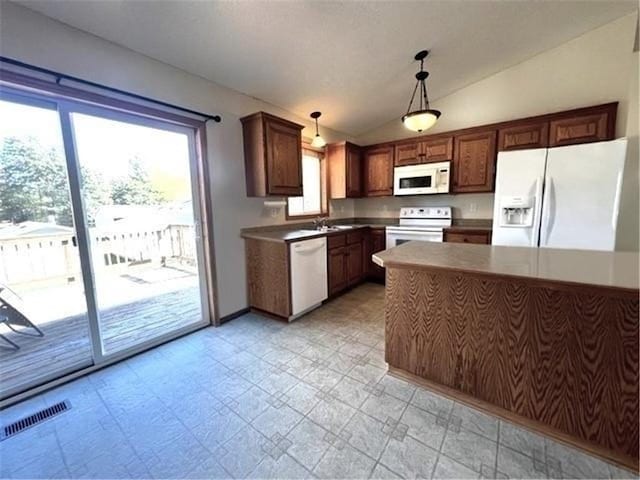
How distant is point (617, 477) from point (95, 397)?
299cm

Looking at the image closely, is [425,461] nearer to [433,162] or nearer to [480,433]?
[480,433]

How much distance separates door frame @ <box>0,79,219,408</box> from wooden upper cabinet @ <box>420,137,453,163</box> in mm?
3001

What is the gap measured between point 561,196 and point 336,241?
2.43 m

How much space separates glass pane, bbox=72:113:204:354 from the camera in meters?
2.14

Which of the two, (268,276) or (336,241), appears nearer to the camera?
(268,276)

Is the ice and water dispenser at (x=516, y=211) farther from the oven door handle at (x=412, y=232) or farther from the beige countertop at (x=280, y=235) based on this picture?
the beige countertop at (x=280, y=235)

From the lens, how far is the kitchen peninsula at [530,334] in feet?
4.21

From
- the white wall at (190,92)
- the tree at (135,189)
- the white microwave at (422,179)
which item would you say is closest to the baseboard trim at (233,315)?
the white wall at (190,92)

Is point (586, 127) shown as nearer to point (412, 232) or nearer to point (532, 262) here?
point (412, 232)

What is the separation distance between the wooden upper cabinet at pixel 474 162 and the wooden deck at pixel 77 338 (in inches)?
145

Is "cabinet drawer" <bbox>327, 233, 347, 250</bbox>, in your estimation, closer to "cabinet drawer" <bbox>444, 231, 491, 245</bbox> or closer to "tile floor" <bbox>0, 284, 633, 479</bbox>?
"cabinet drawer" <bbox>444, 231, 491, 245</bbox>


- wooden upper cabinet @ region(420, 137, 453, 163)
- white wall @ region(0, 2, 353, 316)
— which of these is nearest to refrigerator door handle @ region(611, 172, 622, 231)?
wooden upper cabinet @ region(420, 137, 453, 163)

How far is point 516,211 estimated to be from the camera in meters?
2.95

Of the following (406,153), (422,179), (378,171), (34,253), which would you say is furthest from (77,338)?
(406,153)
